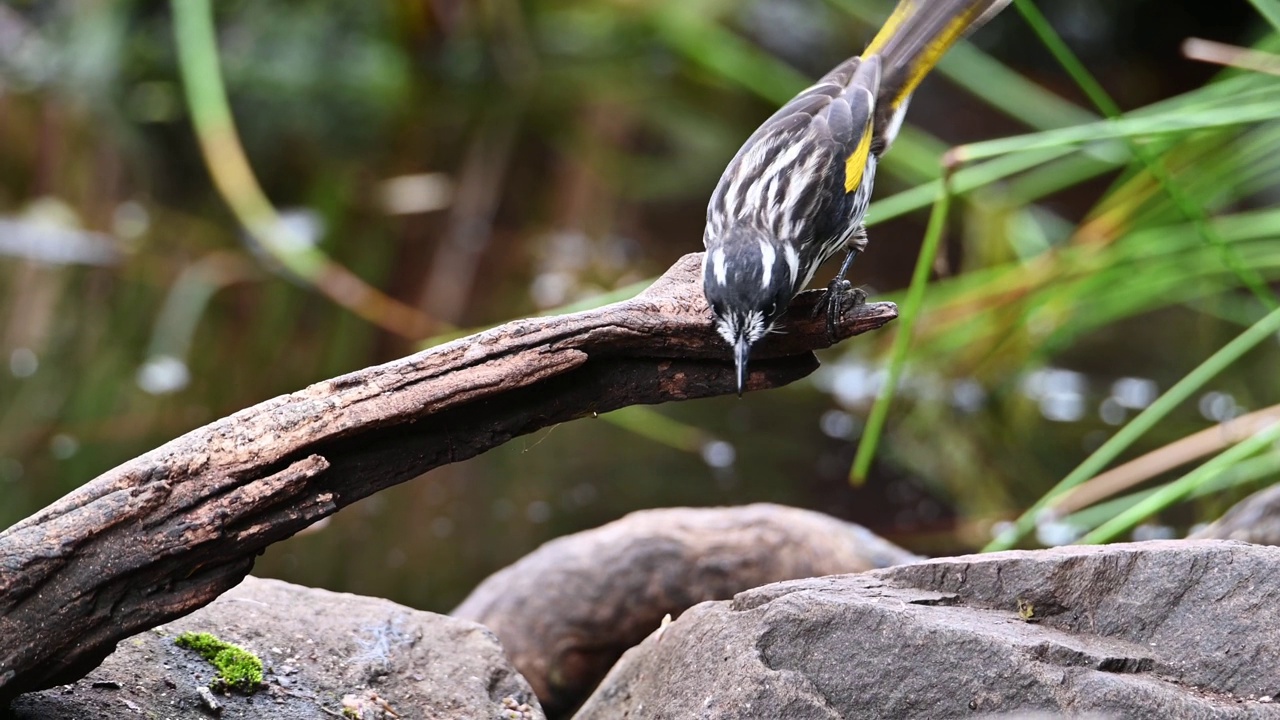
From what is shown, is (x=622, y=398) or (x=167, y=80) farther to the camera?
(x=167, y=80)

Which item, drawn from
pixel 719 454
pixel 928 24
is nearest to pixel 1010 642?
pixel 928 24

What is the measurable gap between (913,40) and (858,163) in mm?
547

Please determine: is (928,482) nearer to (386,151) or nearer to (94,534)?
(94,534)

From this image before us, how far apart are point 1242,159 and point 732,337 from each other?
2294mm

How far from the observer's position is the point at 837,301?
9.86 feet

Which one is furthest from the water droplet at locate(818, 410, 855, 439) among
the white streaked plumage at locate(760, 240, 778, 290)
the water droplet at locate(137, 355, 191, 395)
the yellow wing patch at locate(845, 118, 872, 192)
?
A: the white streaked plumage at locate(760, 240, 778, 290)

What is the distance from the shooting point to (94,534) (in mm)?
2146

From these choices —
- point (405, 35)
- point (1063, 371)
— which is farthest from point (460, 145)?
point (1063, 371)

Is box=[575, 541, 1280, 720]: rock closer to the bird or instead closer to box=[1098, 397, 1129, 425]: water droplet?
the bird

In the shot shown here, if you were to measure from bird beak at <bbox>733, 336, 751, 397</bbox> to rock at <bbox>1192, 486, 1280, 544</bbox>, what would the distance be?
1.63 meters

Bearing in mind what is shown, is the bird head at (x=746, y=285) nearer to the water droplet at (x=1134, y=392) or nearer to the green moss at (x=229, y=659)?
the green moss at (x=229, y=659)

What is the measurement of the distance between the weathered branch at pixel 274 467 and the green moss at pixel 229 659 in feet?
1.29

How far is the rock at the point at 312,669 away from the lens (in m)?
2.48

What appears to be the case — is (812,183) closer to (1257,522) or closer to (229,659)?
(1257,522)
